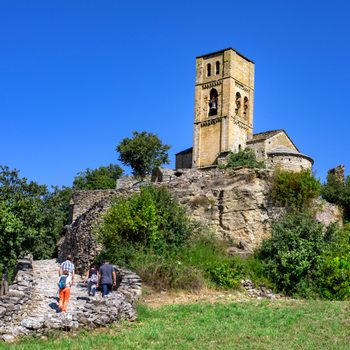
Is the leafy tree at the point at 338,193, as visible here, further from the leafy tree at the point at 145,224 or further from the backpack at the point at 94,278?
the backpack at the point at 94,278

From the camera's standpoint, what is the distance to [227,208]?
25.3 m

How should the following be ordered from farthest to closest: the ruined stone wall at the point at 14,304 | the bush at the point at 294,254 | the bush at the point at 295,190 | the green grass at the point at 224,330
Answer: the bush at the point at 295,190 → the bush at the point at 294,254 → the ruined stone wall at the point at 14,304 → the green grass at the point at 224,330

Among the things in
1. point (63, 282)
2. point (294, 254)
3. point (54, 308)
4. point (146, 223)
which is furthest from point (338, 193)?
point (63, 282)

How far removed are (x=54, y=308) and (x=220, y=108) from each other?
52.2 m

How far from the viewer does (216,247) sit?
74.9 feet

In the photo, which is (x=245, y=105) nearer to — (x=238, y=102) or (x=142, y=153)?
(x=238, y=102)

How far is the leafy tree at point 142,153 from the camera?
60281 mm

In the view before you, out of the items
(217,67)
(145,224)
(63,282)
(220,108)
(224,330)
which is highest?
(217,67)

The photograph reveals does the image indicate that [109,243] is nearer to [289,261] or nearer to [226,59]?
[289,261]

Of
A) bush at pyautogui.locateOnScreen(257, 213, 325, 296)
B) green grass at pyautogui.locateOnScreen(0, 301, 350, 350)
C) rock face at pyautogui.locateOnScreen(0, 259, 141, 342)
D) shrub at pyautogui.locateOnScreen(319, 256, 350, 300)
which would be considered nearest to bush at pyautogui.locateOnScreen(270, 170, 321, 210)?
bush at pyautogui.locateOnScreen(257, 213, 325, 296)

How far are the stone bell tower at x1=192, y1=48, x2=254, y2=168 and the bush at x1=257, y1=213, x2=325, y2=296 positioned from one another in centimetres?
4033

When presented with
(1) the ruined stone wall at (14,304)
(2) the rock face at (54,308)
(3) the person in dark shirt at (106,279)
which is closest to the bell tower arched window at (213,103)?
(2) the rock face at (54,308)

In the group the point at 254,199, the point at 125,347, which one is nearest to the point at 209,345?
the point at 125,347

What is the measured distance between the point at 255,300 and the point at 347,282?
3.39 m
